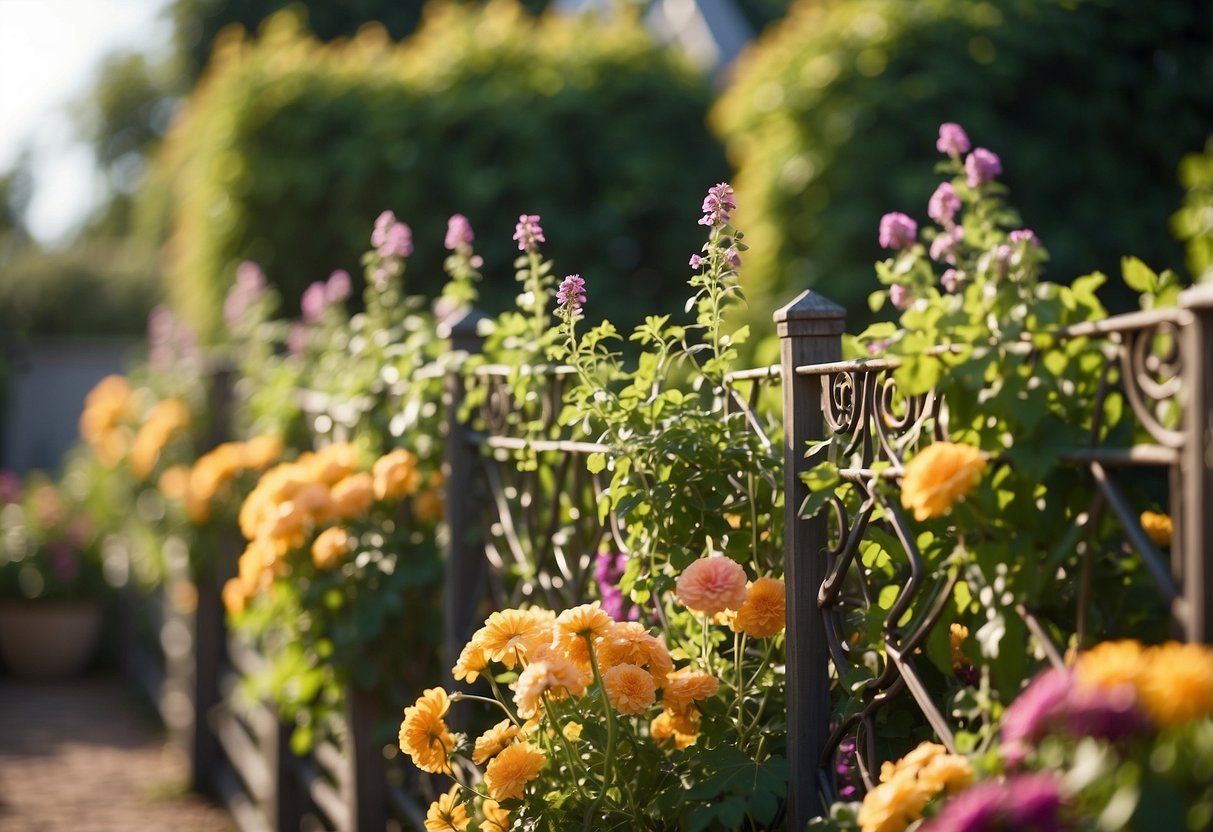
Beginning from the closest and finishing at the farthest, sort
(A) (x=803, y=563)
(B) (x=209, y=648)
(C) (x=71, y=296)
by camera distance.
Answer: (A) (x=803, y=563) < (B) (x=209, y=648) < (C) (x=71, y=296)

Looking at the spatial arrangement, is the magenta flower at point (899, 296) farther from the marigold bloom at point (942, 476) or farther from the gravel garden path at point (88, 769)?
the gravel garden path at point (88, 769)

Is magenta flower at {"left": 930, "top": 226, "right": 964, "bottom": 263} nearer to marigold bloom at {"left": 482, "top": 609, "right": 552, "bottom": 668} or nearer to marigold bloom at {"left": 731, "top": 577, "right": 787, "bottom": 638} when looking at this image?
marigold bloom at {"left": 731, "top": 577, "right": 787, "bottom": 638}

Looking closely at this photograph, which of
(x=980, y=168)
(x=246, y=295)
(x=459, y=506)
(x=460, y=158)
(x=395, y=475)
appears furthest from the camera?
(x=460, y=158)

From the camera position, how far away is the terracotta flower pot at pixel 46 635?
875 cm

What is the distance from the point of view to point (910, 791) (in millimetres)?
1484

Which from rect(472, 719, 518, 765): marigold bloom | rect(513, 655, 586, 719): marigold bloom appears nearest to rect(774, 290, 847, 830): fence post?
rect(513, 655, 586, 719): marigold bloom

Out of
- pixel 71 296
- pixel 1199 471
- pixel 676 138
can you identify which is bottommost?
pixel 1199 471

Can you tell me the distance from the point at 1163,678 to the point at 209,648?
18.6ft

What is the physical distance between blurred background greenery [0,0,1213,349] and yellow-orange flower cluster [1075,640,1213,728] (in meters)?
0.84

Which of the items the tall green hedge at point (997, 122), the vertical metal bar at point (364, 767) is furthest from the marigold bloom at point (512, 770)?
the tall green hedge at point (997, 122)

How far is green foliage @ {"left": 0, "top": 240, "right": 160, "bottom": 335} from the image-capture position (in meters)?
23.0

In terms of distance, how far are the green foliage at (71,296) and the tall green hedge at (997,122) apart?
1950cm

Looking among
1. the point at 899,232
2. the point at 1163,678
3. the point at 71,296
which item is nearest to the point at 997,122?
the point at 899,232

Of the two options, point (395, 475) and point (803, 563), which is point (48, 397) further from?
point (803, 563)
